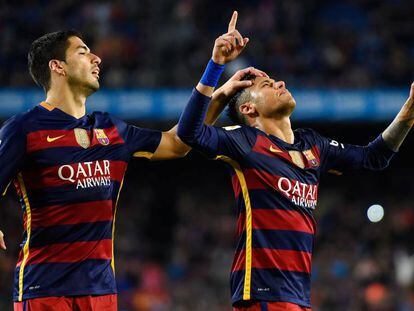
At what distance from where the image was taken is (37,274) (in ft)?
15.7

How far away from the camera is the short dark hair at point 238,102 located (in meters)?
5.59

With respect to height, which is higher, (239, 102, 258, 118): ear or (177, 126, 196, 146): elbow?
(239, 102, 258, 118): ear

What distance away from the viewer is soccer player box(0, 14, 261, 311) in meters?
4.78

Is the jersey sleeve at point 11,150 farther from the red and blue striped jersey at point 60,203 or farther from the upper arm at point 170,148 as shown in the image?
the upper arm at point 170,148

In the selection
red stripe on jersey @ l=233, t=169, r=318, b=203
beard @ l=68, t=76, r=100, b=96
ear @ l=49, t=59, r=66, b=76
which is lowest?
red stripe on jersey @ l=233, t=169, r=318, b=203

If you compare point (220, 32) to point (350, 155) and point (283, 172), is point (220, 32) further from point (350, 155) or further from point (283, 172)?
point (283, 172)

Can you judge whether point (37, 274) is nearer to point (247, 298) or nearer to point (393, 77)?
point (247, 298)

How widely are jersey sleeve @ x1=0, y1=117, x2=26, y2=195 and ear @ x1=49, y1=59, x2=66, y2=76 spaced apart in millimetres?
499

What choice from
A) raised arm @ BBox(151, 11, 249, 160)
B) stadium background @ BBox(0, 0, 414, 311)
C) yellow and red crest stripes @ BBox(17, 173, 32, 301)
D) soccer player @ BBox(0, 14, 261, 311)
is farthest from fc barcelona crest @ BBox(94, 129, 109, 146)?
stadium background @ BBox(0, 0, 414, 311)

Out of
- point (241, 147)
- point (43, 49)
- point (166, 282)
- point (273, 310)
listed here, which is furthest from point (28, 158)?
point (166, 282)

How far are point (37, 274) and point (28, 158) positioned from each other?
0.64 metres

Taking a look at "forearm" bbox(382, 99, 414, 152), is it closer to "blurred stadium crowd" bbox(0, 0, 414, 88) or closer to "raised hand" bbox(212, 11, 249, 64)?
"raised hand" bbox(212, 11, 249, 64)

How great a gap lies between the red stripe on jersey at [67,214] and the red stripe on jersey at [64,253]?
12 centimetres

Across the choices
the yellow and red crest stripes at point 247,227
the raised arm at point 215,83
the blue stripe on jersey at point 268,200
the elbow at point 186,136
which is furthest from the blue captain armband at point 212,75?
the blue stripe on jersey at point 268,200
